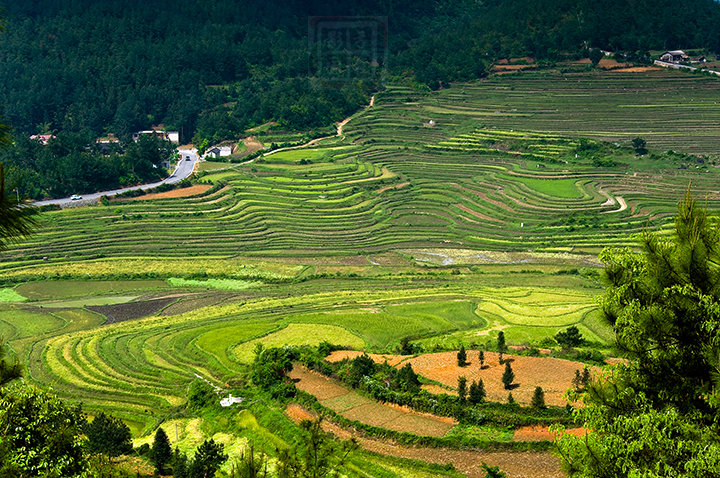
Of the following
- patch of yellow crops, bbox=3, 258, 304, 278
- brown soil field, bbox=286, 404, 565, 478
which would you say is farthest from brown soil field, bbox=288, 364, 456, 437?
patch of yellow crops, bbox=3, 258, 304, 278

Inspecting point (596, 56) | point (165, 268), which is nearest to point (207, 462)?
point (165, 268)

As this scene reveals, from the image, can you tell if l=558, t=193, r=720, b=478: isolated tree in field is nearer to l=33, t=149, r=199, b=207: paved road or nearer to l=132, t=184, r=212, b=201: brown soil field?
l=33, t=149, r=199, b=207: paved road

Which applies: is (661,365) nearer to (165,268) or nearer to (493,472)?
(493,472)

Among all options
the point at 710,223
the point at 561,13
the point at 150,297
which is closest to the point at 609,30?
the point at 561,13

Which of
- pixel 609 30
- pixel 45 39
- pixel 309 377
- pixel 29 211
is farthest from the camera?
pixel 45 39

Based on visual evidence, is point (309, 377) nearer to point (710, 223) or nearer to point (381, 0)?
point (710, 223)
